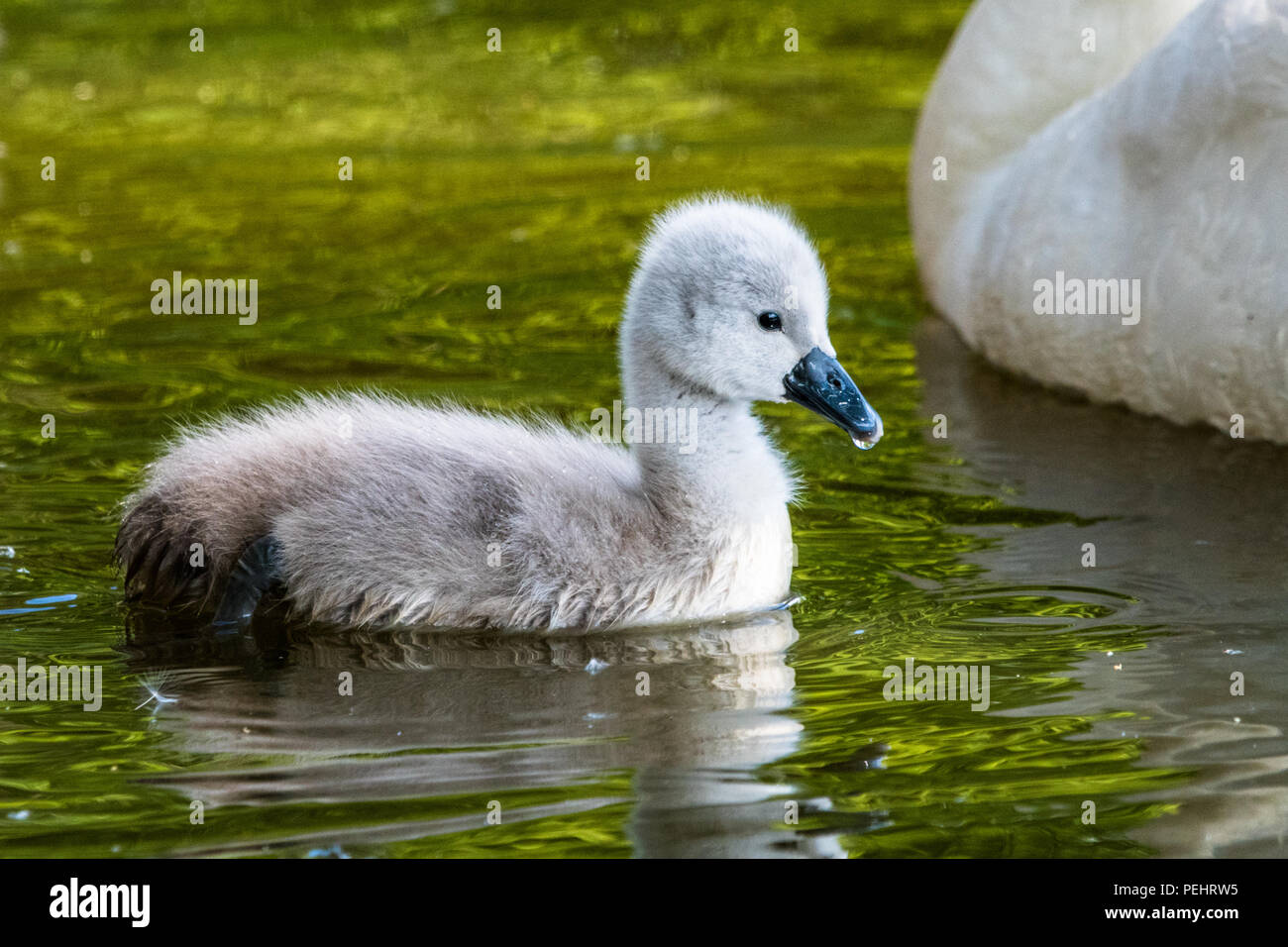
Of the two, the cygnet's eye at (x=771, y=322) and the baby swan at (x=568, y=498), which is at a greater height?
the cygnet's eye at (x=771, y=322)

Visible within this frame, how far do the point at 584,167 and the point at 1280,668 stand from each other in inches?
201

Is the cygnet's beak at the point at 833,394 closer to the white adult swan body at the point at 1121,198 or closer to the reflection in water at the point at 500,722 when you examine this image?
the reflection in water at the point at 500,722

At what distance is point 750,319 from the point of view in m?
4.57

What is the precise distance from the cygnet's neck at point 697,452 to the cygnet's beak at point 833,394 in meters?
0.20

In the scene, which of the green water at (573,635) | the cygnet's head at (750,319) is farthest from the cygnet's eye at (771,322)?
the green water at (573,635)

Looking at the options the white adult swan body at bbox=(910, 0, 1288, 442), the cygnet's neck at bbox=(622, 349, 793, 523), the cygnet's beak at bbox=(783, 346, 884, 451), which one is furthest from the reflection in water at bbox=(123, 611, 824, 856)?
the white adult swan body at bbox=(910, 0, 1288, 442)

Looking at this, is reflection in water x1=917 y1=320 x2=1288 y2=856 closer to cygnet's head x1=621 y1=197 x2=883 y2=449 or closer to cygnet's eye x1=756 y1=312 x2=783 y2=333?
cygnet's head x1=621 y1=197 x2=883 y2=449

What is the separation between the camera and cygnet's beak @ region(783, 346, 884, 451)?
15.0 ft

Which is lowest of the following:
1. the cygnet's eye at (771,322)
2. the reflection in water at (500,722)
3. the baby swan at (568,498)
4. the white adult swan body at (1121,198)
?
the reflection in water at (500,722)

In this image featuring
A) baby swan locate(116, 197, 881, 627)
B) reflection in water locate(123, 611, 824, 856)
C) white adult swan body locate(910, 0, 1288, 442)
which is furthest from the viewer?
white adult swan body locate(910, 0, 1288, 442)

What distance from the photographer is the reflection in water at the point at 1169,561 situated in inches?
147

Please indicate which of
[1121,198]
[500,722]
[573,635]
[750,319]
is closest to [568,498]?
[573,635]
